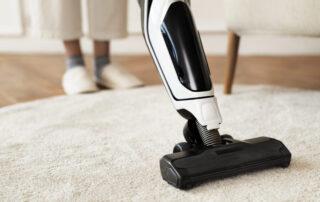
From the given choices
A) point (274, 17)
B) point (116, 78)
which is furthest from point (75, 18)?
point (274, 17)

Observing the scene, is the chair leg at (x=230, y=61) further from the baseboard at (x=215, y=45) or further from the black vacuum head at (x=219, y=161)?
the baseboard at (x=215, y=45)

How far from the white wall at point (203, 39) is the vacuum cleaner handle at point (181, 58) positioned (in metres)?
1.60

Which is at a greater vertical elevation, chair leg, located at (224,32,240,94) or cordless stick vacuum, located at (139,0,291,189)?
cordless stick vacuum, located at (139,0,291,189)

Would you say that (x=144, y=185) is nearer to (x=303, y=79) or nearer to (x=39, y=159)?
(x=39, y=159)

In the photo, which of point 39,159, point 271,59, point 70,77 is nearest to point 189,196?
point 39,159

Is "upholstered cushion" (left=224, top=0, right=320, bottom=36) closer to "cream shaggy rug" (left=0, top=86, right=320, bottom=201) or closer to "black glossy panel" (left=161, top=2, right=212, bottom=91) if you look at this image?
"cream shaggy rug" (left=0, top=86, right=320, bottom=201)

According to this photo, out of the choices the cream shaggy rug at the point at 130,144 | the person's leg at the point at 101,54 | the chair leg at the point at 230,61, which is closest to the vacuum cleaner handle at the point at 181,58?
the cream shaggy rug at the point at 130,144

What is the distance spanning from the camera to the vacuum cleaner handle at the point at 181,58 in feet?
2.92

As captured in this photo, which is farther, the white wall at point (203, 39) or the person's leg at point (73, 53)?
the white wall at point (203, 39)

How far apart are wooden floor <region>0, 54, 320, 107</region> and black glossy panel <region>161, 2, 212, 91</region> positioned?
89 centimetres

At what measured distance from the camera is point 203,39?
2.60 meters

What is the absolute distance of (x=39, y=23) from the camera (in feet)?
5.77

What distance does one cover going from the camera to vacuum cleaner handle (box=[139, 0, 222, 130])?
890 mm

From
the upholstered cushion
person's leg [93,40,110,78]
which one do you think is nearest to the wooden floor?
person's leg [93,40,110,78]
